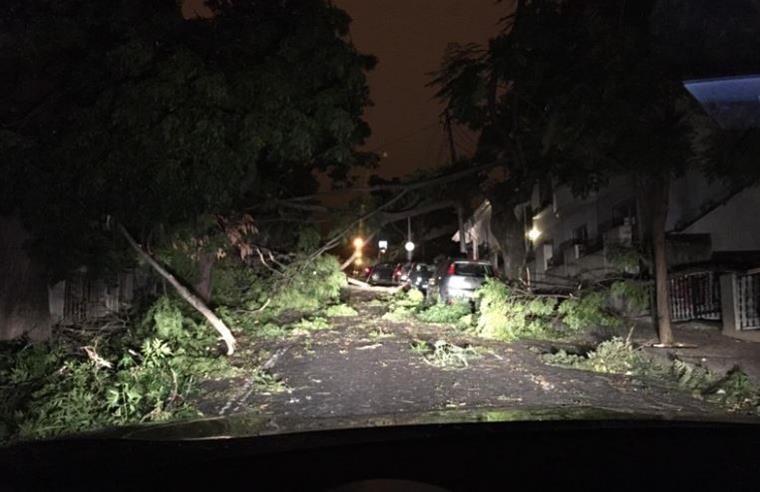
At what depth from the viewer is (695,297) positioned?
1579cm

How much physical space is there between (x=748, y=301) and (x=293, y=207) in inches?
417

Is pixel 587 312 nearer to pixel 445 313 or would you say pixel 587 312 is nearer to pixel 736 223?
pixel 445 313

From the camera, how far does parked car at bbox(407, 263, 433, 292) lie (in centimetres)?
2814

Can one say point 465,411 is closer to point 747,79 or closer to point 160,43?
point 747,79

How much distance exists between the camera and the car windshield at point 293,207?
9.98m

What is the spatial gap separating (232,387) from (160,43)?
5948 mm

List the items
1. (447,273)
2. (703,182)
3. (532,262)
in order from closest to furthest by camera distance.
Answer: (703,182) → (447,273) → (532,262)

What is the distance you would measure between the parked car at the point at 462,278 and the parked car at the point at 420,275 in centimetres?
619

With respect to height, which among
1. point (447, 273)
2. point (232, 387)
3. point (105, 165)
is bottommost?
point (232, 387)

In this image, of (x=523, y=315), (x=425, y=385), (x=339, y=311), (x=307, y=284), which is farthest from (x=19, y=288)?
(x=523, y=315)

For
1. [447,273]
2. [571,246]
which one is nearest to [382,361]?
[447,273]

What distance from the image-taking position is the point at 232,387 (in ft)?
34.3

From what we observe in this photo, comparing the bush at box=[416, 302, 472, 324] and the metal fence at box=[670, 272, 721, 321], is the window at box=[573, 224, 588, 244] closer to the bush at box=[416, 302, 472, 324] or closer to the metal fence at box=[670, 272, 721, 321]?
the bush at box=[416, 302, 472, 324]

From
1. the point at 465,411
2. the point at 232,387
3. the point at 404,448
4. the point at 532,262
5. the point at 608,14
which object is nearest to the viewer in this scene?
the point at 404,448
